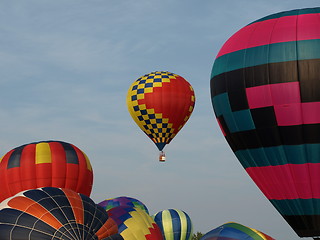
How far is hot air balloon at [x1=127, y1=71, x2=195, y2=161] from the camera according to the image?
36469 millimetres

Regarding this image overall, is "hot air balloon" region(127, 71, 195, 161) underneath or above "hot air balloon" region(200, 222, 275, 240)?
above

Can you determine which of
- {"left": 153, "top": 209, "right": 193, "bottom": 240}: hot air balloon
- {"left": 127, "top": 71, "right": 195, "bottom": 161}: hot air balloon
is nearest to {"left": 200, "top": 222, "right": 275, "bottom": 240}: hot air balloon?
{"left": 153, "top": 209, "right": 193, "bottom": 240}: hot air balloon

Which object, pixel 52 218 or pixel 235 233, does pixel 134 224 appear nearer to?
pixel 235 233

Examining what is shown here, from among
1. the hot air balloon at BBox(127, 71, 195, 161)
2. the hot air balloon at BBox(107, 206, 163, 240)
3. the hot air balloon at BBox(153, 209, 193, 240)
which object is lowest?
the hot air balloon at BBox(153, 209, 193, 240)

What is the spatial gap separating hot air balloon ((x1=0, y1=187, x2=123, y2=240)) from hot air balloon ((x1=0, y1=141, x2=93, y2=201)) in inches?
370

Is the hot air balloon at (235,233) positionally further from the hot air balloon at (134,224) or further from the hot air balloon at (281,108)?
the hot air balloon at (134,224)

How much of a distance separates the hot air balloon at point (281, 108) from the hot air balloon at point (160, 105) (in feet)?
54.3

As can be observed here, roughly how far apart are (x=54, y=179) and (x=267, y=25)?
37.6ft

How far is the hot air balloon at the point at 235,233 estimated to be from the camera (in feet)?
61.3

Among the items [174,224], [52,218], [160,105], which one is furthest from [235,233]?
[160,105]

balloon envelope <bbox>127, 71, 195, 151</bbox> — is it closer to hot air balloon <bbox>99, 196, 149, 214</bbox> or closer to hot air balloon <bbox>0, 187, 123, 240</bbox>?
hot air balloon <bbox>99, 196, 149, 214</bbox>

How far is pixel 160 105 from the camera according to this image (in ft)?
119

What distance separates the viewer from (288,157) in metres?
18.7

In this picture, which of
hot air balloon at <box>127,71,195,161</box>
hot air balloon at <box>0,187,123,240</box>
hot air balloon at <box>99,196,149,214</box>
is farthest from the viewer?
hot air balloon at <box>127,71,195,161</box>
